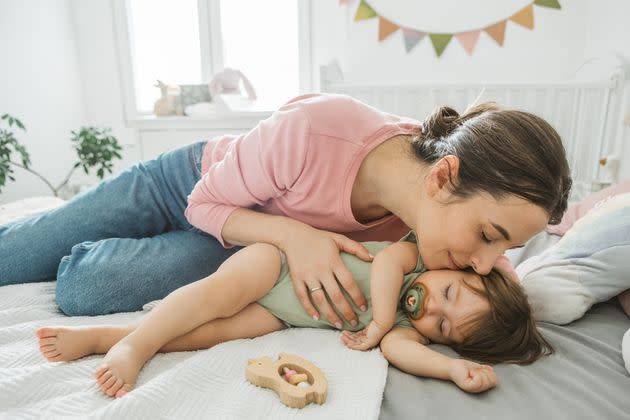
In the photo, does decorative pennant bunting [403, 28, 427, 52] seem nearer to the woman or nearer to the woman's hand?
the woman

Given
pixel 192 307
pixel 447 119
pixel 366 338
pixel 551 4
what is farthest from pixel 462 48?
pixel 192 307

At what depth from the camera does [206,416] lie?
0.52m

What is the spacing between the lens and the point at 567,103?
2.02 metres

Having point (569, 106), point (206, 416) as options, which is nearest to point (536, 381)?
point (206, 416)

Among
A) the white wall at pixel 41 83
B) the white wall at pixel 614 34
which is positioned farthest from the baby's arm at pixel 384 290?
the white wall at pixel 41 83

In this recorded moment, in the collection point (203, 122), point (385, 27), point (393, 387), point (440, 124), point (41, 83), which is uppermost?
point (385, 27)

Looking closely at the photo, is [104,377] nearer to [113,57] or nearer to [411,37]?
[411,37]

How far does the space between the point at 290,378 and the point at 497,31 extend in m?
2.22

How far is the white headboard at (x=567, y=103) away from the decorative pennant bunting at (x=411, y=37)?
0.37m

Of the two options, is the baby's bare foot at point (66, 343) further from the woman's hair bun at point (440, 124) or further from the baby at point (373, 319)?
the woman's hair bun at point (440, 124)

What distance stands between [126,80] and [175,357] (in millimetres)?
2401

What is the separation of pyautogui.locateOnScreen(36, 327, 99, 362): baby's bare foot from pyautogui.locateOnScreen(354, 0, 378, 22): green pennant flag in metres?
Answer: 2.14

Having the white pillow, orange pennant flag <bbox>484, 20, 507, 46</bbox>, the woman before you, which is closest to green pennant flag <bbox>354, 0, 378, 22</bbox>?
orange pennant flag <bbox>484, 20, 507, 46</bbox>

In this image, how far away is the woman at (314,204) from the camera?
698 millimetres
